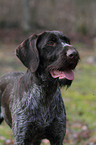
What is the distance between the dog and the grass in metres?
0.31

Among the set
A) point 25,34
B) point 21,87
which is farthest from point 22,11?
point 21,87

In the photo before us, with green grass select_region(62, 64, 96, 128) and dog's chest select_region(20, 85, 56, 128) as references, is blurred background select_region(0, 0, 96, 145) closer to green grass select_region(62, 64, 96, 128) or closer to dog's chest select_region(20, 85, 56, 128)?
green grass select_region(62, 64, 96, 128)

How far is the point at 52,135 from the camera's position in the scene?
174 inches

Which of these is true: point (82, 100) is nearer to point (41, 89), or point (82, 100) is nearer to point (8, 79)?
point (8, 79)

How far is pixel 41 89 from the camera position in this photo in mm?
4258

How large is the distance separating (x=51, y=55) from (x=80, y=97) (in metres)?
7.30

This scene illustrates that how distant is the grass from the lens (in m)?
7.94

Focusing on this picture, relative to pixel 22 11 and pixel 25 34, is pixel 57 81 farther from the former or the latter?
pixel 22 11

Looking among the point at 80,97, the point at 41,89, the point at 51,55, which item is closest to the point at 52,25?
the point at 80,97

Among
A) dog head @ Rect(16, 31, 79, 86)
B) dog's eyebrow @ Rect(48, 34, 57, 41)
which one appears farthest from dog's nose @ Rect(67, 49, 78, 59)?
dog's eyebrow @ Rect(48, 34, 57, 41)

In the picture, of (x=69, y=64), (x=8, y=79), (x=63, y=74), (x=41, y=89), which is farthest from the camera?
(x=8, y=79)

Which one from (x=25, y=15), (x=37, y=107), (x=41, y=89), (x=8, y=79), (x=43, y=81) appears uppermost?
(x=43, y=81)

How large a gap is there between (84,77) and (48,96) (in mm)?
10907

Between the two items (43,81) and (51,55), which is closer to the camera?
(51,55)
